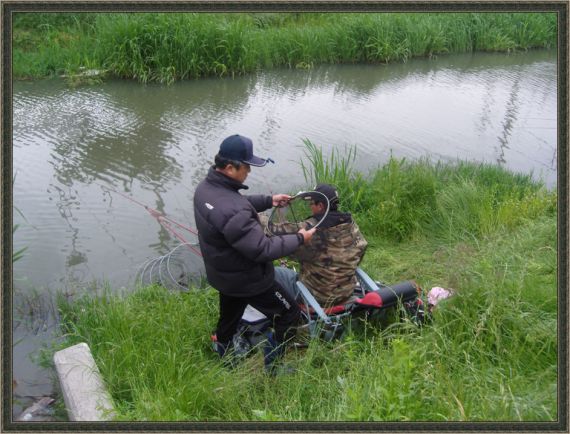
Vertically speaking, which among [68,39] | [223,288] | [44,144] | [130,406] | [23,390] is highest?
[68,39]

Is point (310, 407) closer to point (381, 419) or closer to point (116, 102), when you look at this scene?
point (381, 419)

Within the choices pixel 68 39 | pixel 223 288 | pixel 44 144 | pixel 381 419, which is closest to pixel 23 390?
pixel 223 288

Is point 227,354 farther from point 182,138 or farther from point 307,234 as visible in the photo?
point 182,138

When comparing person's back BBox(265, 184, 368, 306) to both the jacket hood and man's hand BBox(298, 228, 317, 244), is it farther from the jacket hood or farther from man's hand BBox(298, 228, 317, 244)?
the jacket hood

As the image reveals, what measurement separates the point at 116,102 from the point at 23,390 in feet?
23.1

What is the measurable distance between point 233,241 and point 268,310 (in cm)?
68

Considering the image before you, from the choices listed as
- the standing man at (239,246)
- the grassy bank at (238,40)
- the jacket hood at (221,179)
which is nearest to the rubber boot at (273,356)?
the standing man at (239,246)

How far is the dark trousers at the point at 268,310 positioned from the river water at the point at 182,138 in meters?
1.37

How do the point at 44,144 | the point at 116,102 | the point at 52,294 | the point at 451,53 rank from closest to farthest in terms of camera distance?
the point at 52,294, the point at 44,144, the point at 116,102, the point at 451,53

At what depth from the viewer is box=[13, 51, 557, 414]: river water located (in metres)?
5.59

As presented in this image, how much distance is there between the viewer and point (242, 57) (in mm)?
11609

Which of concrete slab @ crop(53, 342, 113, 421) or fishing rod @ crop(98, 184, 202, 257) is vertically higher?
fishing rod @ crop(98, 184, 202, 257)

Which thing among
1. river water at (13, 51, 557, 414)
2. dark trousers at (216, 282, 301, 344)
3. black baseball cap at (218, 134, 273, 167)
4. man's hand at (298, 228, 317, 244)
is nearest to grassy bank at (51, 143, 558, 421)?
dark trousers at (216, 282, 301, 344)

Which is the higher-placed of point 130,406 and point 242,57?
point 242,57
